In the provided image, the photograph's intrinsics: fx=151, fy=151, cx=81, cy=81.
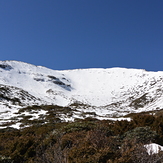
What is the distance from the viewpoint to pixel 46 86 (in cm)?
7525

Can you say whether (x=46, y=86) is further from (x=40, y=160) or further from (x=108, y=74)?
(x=40, y=160)

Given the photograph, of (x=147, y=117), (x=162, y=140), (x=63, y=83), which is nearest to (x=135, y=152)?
(x=162, y=140)

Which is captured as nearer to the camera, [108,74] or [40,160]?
[40,160]

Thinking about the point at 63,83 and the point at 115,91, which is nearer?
the point at 115,91

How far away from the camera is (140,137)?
563 centimetres

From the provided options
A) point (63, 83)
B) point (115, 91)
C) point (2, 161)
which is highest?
point (63, 83)

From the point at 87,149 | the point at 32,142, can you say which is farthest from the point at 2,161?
the point at 87,149

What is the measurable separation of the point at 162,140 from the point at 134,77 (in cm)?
8692

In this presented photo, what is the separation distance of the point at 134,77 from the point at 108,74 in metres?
17.3

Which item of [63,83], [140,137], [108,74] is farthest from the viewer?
[108,74]

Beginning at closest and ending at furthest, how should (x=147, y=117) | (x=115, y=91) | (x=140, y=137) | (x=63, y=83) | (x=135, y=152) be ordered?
1. (x=135, y=152)
2. (x=140, y=137)
3. (x=147, y=117)
4. (x=115, y=91)
5. (x=63, y=83)

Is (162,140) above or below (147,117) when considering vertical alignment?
below

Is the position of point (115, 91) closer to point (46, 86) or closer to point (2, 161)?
point (46, 86)

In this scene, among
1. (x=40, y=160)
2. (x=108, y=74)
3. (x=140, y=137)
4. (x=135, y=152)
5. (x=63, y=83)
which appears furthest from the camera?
(x=108, y=74)
